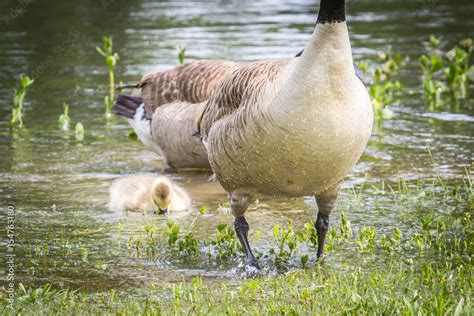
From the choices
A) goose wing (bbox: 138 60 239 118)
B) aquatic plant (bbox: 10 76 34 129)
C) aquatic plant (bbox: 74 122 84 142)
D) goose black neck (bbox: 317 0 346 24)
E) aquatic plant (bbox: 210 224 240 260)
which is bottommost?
aquatic plant (bbox: 210 224 240 260)

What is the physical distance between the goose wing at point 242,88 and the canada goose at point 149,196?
110cm

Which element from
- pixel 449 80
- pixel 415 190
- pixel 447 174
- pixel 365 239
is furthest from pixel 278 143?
pixel 449 80

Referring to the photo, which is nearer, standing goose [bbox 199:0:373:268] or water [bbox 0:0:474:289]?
standing goose [bbox 199:0:373:268]

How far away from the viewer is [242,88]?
233 inches

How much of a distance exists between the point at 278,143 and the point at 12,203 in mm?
3191

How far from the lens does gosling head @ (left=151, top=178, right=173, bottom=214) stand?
24.3 feet

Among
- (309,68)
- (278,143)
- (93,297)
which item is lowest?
(93,297)

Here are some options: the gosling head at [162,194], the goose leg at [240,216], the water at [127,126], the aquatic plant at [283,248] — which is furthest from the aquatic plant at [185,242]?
the gosling head at [162,194]

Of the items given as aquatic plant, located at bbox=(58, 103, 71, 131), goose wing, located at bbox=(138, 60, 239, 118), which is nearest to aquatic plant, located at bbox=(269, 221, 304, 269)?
goose wing, located at bbox=(138, 60, 239, 118)

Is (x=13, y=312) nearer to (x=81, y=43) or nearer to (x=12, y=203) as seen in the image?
(x=12, y=203)

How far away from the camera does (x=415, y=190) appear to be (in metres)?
7.92

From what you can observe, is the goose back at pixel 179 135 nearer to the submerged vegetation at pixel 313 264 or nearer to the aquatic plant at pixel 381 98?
the submerged vegetation at pixel 313 264

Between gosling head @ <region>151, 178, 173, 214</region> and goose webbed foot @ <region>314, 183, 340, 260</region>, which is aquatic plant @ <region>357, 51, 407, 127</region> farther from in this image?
goose webbed foot @ <region>314, 183, 340, 260</region>

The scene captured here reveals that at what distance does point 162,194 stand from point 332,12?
276cm
